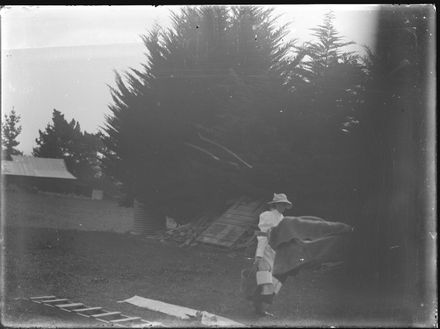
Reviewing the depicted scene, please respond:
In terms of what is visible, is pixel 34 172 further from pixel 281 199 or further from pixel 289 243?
pixel 289 243

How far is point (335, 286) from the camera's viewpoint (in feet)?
17.7

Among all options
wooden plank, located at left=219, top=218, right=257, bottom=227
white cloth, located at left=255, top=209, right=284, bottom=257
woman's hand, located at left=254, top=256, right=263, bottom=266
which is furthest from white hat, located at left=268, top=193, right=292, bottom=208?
woman's hand, located at left=254, top=256, right=263, bottom=266

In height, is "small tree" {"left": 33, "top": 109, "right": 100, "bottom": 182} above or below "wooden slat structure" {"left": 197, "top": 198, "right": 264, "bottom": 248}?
above

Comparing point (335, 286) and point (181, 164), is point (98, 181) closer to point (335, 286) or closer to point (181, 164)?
point (181, 164)

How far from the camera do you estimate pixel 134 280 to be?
5473mm

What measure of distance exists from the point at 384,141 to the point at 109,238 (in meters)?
3.35

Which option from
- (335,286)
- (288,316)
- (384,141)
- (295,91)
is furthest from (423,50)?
(288,316)

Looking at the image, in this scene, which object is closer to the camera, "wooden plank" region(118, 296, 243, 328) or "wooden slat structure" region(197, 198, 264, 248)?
"wooden plank" region(118, 296, 243, 328)

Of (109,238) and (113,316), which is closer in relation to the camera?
(113,316)

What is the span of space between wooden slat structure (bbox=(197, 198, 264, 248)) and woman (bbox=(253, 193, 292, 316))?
117mm

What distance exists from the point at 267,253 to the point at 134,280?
5.02 feet

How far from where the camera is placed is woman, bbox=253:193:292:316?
5363mm

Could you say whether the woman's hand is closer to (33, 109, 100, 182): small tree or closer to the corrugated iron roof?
(33, 109, 100, 182): small tree


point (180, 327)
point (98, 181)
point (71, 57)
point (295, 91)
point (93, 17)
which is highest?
point (93, 17)
